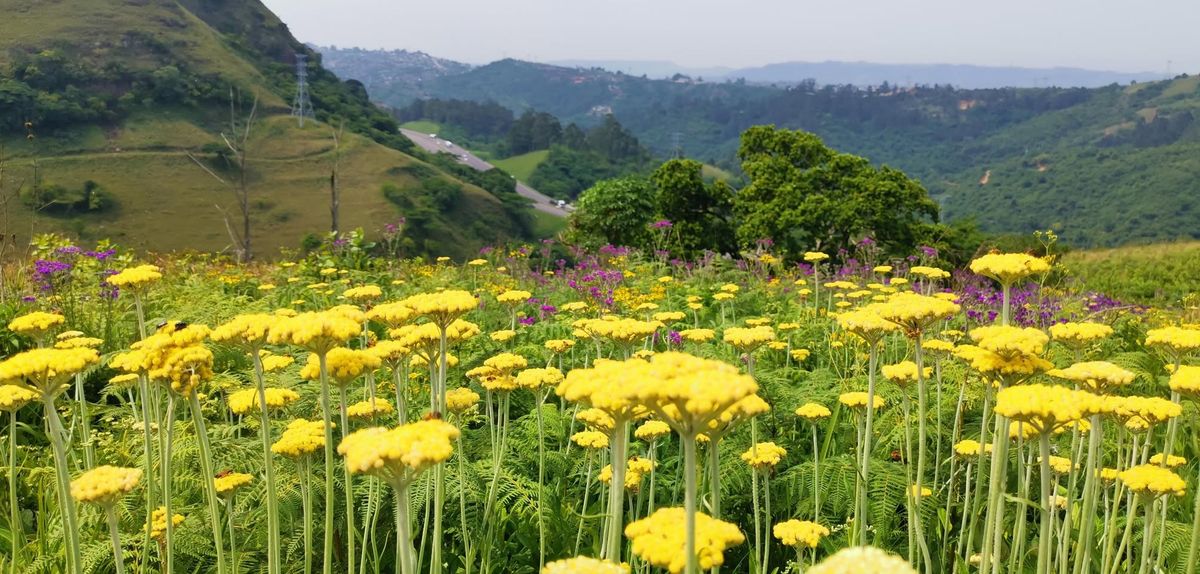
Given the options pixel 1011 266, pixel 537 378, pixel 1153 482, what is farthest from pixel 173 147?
pixel 1153 482

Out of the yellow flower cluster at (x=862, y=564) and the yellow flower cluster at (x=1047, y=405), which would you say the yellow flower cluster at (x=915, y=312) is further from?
the yellow flower cluster at (x=862, y=564)

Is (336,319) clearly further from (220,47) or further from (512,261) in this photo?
(220,47)

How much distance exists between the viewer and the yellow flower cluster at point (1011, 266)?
293 cm

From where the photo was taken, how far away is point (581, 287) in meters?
9.16

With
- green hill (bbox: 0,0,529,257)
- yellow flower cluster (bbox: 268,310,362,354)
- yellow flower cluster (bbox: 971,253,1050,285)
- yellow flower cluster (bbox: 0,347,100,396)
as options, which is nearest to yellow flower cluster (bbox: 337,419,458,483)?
yellow flower cluster (bbox: 268,310,362,354)

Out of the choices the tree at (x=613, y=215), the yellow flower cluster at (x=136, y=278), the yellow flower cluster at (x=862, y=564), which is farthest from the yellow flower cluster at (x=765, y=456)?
the tree at (x=613, y=215)

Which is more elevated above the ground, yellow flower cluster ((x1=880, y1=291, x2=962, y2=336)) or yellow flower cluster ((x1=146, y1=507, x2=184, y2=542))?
yellow flower cluster ((x1=880, y1=291, x2=962, y2=336))

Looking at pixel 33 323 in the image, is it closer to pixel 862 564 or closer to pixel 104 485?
pixel 104 485

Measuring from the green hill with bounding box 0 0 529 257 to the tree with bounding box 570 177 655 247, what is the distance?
46.9m

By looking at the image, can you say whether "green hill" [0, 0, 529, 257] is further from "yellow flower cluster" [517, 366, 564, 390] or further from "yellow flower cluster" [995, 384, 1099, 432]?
"yellow flower cluster" [995, 384, 1099, 432]

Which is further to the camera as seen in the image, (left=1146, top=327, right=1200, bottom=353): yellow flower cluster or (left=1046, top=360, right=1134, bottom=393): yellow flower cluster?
(left=1146, top=327, right=1200, bottom=353): yellow flower cluster

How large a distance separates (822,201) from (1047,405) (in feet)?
106

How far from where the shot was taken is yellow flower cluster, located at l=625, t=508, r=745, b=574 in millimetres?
1699

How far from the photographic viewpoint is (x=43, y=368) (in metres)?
2.37
